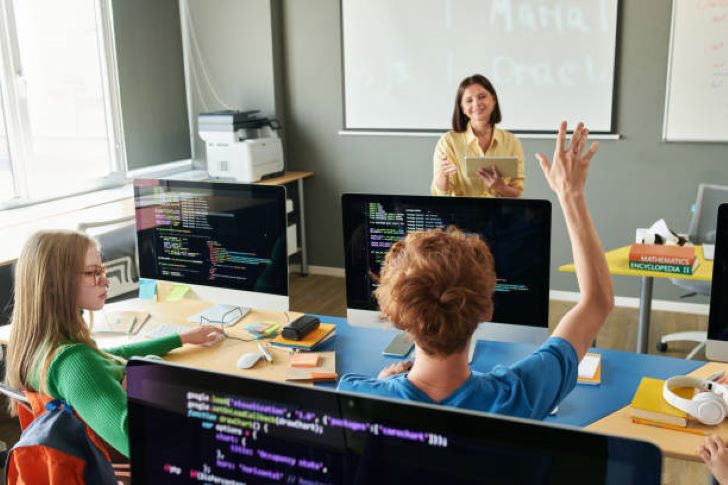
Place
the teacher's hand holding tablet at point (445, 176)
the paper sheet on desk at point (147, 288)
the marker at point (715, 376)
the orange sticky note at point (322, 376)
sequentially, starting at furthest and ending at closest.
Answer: the teacher's hand holding tablet at point (445, 176) → the paper sheet on desk at point (147, 288) → the orange sticky note at point (322, 376) → the marker at point (715, 376)

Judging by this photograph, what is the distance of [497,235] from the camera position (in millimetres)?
1817

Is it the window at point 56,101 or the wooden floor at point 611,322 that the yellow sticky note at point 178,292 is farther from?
the window at point 56,101

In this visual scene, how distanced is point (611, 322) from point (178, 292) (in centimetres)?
279

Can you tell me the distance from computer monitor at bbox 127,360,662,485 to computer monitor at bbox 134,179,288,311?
1261mm

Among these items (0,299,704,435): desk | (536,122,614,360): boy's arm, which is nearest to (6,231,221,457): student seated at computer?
(0,299,704,435): desk

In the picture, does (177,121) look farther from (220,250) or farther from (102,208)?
(220,250)

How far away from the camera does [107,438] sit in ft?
4.66

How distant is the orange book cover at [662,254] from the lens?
2.87 meters

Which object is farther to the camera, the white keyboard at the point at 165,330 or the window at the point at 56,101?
the window at the point at 56,101

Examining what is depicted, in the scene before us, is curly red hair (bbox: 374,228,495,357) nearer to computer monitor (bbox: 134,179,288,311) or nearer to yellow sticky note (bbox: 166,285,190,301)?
computer monitor (bbox: 134,179,288,311)

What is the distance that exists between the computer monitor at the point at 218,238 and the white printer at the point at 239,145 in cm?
234

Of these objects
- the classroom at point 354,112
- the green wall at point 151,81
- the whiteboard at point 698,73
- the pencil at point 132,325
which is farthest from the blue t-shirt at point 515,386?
the green wall at point 151,81

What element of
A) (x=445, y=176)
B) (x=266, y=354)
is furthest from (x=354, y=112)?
(x=266, y=354)

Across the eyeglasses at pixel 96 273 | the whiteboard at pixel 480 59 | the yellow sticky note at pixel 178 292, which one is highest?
the whiteboard at pixel 480 59
